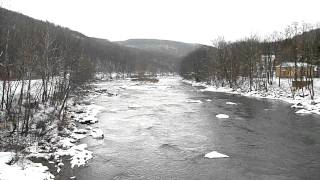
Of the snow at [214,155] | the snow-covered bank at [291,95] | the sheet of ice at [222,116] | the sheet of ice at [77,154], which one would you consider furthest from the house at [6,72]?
the snow-covered bank at [291,95]

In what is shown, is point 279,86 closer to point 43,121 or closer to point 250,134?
point 250,134

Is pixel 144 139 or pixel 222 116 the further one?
pixel 222 116

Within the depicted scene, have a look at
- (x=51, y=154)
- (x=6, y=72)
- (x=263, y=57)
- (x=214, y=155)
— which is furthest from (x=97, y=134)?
(x=263, y=57)

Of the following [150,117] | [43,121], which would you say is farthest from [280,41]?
[43,121]

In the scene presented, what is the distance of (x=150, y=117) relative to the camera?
110 feet

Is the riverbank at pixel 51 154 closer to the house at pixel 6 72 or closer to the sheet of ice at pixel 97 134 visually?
the sheet of ice at pixel 97 134

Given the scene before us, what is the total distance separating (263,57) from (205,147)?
181 ft

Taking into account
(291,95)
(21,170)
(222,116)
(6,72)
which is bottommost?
(21,170)

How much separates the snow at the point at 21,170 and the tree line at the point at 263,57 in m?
44.1

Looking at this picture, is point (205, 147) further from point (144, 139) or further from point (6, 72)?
point (6, 72)

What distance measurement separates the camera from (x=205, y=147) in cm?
2094

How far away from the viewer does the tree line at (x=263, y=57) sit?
56.0 m

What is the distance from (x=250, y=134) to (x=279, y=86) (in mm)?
37477

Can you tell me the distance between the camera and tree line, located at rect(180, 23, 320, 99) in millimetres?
56031
